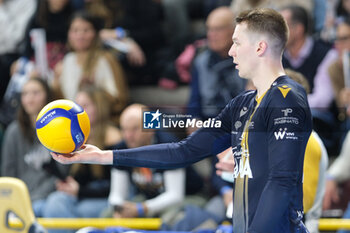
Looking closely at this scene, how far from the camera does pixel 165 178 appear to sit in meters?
5.64

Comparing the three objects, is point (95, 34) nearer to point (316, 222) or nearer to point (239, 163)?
point (316, 222)

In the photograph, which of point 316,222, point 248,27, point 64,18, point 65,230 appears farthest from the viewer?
point 64,18

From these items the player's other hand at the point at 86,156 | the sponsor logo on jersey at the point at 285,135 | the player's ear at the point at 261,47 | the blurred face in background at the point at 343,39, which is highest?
the player's ear at the point at 261,47

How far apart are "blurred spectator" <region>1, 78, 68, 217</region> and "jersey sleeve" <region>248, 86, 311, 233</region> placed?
3.47 m

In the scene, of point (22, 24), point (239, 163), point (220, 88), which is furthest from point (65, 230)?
point (22, 24)

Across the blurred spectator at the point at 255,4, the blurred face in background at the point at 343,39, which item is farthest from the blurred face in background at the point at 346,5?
the blurred spectator at the point at 255,4

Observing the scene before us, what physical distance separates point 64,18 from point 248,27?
443 centimetres

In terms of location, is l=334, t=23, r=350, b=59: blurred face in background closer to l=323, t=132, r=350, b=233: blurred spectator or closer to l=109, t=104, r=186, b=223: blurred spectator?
l=323, t=132, r=350, b=233: blurred spectator

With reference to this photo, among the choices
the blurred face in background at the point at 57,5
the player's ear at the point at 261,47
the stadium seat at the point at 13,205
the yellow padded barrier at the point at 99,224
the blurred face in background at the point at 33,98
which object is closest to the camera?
the player's ear at the point at 261,47

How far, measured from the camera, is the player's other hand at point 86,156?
3.41 metres

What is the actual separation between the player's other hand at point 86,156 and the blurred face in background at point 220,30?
6.38 feet

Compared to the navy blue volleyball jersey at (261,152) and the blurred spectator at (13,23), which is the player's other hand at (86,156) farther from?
the blurred spectator at (13,23)

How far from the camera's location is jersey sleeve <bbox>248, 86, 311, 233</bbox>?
3.03 metres

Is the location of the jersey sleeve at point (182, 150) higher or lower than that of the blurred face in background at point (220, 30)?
lower
